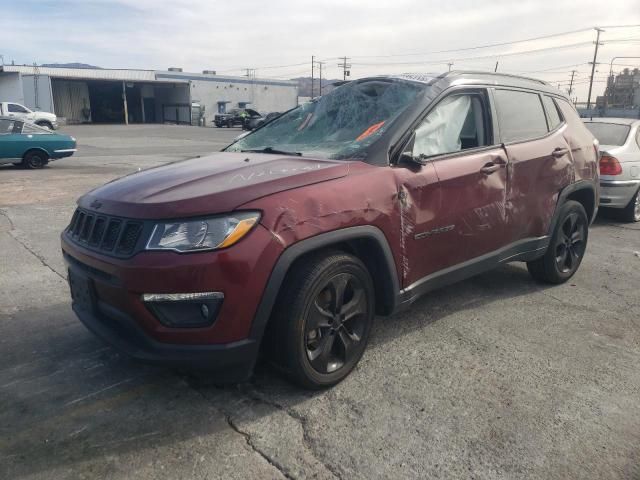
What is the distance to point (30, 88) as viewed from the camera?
42.2 m

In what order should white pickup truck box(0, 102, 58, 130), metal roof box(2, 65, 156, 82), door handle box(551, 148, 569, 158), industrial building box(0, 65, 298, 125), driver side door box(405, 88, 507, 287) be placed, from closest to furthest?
driver side door box(405, 88, 507, 287) → door handle box(551, 148, 569, 158) → white pickup truck box(0, 102, 58, 130) → metal roof box(2, 65, 156, 82) → industrial building box(0, 65, 298, 125)

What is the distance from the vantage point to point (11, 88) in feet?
136

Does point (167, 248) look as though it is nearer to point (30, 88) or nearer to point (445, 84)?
point (445, 84)

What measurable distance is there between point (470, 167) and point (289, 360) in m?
1.84

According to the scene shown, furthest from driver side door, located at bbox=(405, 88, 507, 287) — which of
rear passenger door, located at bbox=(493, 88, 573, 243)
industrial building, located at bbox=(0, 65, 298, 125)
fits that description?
industrial building, located at bbox=(0, 65, 298, 125)

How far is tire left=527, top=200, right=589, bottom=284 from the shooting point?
4516mm

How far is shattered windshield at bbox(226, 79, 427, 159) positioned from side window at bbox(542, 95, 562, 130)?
1.63 m

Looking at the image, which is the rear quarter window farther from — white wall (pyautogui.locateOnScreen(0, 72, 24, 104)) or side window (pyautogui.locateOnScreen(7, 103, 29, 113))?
white wall (pyautogui.locateOnScreen(0, 72, 24, 104))

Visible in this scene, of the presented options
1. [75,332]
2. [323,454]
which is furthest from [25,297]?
[323,454]

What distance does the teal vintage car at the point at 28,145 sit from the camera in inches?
524

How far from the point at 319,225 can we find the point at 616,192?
6186mm

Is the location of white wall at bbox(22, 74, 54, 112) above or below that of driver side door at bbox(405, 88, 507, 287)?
above

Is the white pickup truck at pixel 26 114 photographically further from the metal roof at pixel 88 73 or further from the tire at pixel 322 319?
the tire at pixel 322 319

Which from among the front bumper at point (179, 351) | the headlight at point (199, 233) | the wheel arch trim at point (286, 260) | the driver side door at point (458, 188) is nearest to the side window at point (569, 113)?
the driver side door at point (458, 188)
